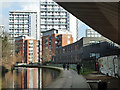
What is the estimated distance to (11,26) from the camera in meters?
183

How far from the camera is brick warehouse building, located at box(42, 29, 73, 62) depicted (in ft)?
406

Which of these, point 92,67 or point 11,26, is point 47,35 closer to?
point 11,26

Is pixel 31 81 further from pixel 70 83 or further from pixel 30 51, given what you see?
pixel 30 51

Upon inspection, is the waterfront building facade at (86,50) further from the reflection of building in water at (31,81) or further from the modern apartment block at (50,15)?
the modern apartment block at (50,15)

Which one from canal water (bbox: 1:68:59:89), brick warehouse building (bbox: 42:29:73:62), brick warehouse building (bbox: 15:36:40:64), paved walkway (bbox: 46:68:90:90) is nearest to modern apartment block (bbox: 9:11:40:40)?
brick warehouse building (bbox: 15:36:40:64)

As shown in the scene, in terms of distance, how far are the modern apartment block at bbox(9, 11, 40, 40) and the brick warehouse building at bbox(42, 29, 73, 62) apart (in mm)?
53659

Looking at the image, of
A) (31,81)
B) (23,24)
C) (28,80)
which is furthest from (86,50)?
(23,24)

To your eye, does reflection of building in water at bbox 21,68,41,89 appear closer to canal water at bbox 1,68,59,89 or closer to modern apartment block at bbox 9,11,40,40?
canal water at bbox 1,68,59,89

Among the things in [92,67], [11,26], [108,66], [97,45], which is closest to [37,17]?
[11,26]

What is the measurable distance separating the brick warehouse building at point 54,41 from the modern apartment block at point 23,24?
5366 centimetres

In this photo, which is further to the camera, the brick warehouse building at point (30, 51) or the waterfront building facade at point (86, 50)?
the brick warehouse building at point (30, 51)

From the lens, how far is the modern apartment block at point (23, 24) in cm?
18338

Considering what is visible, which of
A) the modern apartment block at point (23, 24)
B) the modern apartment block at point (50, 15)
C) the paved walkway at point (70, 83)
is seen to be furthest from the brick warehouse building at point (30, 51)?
the paved walkway at point (70, 83)

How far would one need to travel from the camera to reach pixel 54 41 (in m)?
126
